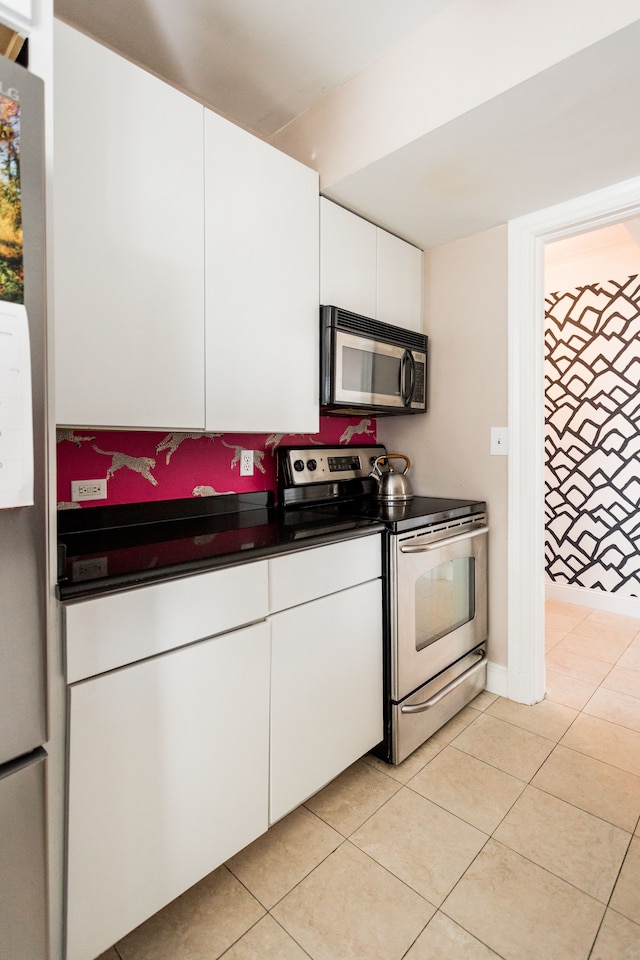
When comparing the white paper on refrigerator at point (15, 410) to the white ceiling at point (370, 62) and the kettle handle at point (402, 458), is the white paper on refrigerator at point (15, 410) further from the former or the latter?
the kettle handle at point (402, 458)

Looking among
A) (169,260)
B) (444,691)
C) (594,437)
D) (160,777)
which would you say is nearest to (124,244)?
(169,260)

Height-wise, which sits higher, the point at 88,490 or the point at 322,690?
the point at 88,490

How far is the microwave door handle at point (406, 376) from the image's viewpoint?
7.25 ft

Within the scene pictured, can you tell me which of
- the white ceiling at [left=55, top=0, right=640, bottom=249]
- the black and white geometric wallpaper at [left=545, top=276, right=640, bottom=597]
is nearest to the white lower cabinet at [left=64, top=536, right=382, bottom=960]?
the white ceiling at [left=55, top=0, right=640, bottom=249]

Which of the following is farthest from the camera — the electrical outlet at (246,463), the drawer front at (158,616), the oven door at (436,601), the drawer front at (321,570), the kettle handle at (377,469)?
the kettle handle at (377,469)

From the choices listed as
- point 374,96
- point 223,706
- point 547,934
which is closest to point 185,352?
point 223,706

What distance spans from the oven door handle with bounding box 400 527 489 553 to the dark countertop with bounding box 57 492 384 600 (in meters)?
0.14

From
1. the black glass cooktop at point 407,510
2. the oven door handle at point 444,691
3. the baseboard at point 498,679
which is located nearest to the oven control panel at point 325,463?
the black glass cooktop at point 407,510

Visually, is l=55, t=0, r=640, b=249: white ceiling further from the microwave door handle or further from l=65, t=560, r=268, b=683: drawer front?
l=65, t=560, r=268, b=683: drawer front

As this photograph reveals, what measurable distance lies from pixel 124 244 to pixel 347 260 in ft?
3.29

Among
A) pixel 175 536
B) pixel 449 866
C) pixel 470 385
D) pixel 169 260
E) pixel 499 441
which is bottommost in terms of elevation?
pixel 449 866

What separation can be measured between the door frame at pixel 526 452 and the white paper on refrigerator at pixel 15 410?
197cm

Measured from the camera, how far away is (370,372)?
205 cm

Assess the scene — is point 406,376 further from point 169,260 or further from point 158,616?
point 158,616
